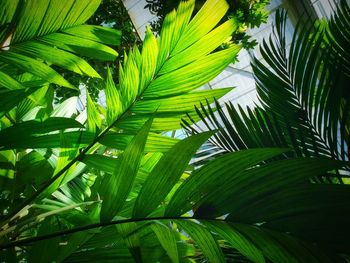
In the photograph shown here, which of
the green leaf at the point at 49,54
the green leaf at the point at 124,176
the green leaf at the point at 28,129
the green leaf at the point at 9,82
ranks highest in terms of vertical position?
the green leaf at the point at 49,54

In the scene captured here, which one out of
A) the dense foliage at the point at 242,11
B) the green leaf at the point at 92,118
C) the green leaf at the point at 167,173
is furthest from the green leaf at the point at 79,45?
the dense foliage at the point at 242,11

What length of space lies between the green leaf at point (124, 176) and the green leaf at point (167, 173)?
0.03 m

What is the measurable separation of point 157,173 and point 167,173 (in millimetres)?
16

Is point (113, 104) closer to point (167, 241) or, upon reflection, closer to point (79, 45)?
point (79, 45)

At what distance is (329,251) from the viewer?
33cm

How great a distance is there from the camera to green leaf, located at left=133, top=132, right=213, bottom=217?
15.2 inches

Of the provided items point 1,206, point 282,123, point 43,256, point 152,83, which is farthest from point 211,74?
point 1,206

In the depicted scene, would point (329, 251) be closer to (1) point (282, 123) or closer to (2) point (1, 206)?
(1) point (282, 123)

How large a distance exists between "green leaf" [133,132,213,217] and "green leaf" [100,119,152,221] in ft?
0.08

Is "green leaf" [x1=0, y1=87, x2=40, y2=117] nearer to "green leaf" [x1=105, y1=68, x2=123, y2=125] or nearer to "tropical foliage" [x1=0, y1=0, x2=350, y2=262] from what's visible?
"tropical foliage" [x1=0, y1=0, x2=350, y2=262]

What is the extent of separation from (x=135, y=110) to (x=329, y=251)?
0.50 m

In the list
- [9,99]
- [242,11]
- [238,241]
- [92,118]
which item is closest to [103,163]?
[92,118]

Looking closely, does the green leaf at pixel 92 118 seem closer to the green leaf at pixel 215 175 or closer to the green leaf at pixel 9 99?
the green leaf at pixel 9 99

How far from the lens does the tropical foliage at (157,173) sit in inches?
13.6
